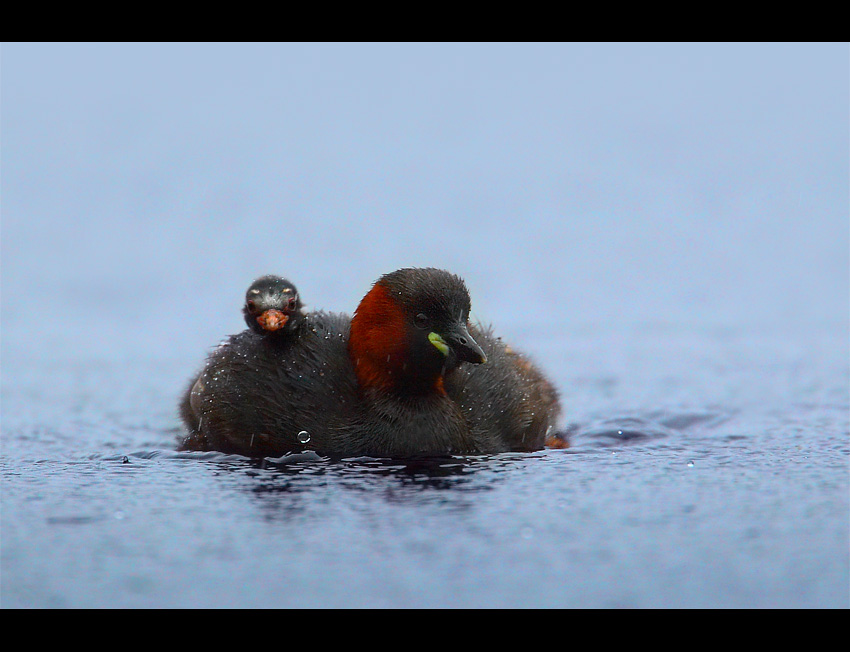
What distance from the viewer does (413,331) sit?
8664 millimetres

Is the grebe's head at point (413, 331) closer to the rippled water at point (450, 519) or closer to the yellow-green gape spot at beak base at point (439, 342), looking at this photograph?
the yellow-green gape spot at beak base at point (439, 342)

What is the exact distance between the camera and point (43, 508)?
7094 millimetres

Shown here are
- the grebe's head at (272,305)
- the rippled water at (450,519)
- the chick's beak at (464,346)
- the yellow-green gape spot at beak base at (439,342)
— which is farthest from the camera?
the grebe's head at (272,305)

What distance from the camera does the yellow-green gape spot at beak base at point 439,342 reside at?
8.62 metres

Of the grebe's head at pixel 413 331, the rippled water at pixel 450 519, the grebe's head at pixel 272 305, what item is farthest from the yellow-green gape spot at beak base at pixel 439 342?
the grebe's head at pixel 272 305

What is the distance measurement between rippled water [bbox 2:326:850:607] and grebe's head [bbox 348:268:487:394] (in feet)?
2.44

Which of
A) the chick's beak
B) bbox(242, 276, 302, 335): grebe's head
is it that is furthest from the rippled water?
bbox(242, 276, 302, 335): grebe's head

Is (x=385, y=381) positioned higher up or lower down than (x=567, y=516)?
higher up

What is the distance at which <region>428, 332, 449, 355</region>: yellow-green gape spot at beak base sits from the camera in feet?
28.3

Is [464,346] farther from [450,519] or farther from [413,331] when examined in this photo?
[450,519]
